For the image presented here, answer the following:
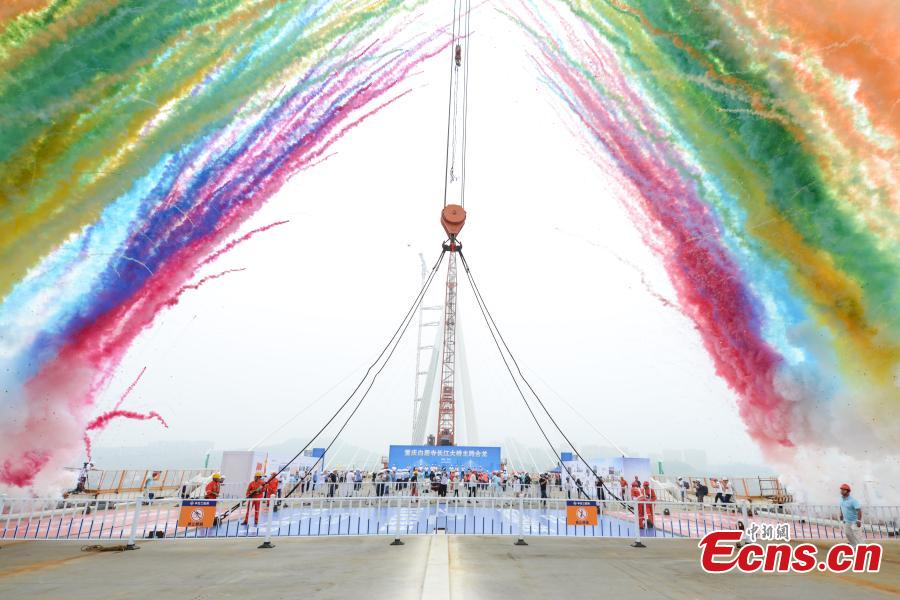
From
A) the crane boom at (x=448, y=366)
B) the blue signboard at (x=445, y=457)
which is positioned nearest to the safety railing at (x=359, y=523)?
the blue signboard at (x=445, y=457)

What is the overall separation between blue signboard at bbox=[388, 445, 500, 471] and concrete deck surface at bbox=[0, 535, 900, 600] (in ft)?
39.3

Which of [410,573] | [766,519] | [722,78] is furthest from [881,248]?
[410,573]

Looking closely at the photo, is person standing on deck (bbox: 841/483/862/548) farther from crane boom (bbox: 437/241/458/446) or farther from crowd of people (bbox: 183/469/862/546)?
crane boom (bbox: 437/241/458/446)

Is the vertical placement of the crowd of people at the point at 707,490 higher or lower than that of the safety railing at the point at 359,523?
higher

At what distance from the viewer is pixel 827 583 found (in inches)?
298

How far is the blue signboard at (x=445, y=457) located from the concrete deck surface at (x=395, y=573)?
12.0m

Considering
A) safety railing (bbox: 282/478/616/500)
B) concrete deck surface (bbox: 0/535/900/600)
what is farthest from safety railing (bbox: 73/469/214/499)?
concrete deck surface (bbox: 0/535/900/600)

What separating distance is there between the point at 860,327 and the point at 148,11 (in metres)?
20.8

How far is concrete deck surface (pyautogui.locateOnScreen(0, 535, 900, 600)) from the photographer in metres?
6.70

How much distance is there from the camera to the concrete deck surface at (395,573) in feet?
22.0

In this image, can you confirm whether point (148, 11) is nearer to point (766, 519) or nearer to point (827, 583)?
point (827, 583)

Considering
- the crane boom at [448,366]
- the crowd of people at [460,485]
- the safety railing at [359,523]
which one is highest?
the crane boom at [448,366]

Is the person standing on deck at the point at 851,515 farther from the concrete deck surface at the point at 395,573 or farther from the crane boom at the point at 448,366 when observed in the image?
the crane boom at the point at 448,366

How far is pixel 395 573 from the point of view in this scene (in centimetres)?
772
